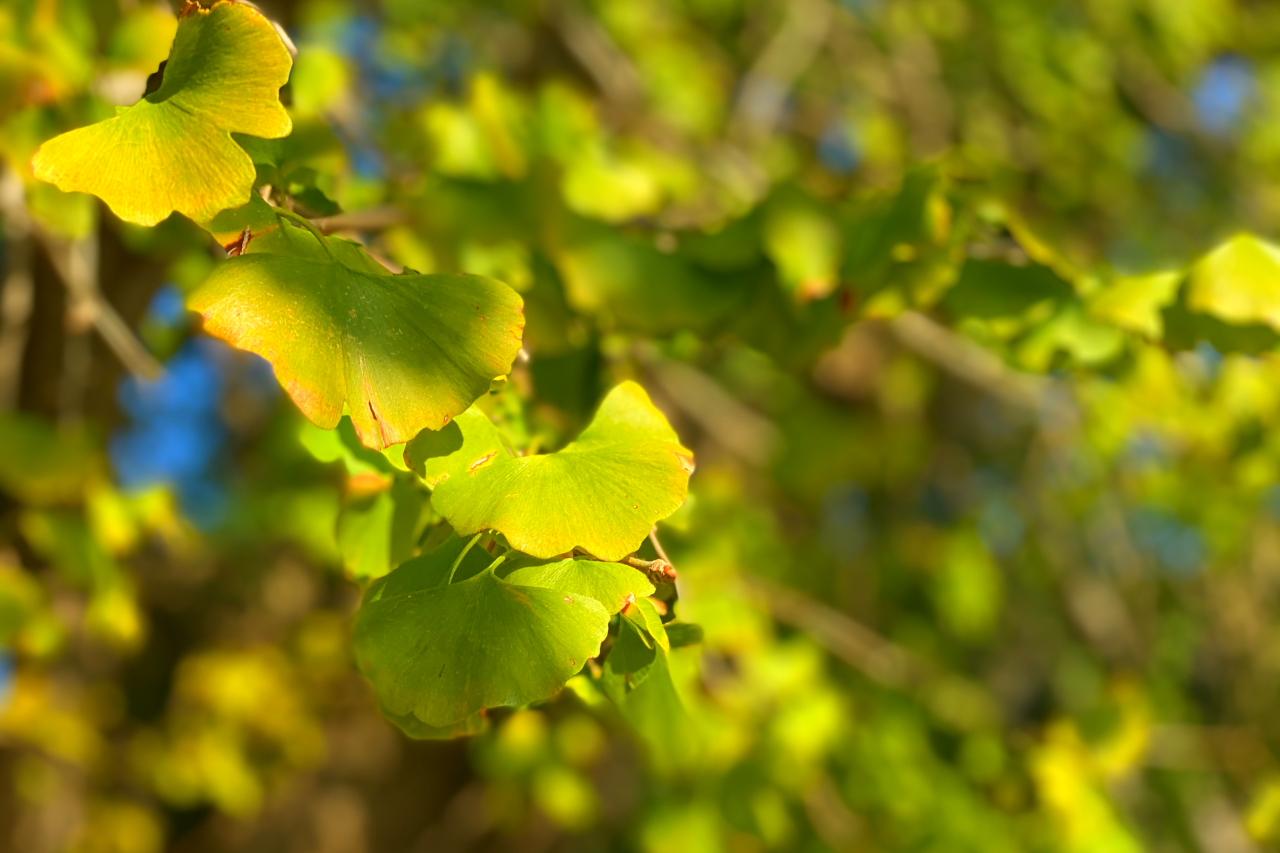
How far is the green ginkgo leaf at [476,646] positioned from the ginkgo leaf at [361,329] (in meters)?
0.06

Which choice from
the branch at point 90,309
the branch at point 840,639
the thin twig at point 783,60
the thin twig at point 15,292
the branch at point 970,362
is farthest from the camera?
the thin twig at point 783,60

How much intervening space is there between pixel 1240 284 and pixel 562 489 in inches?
14.3

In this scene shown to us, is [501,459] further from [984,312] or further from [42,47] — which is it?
[42,47]

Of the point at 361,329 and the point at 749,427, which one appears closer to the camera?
the point at 361,329

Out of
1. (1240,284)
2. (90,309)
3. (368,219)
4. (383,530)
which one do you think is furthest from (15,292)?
(1240,284)

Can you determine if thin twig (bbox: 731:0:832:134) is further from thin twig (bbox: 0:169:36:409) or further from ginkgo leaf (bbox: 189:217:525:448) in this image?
ginkgo leaf (bbox: 189:217:525:448)

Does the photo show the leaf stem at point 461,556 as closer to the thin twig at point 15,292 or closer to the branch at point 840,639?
the thin twig at point 15,292

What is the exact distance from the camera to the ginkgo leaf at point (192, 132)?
0.34 meters

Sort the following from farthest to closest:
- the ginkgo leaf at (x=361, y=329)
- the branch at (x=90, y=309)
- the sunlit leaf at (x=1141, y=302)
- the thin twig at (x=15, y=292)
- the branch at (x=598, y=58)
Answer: the branch at (x=598, y=58) → the thin twig at (x=15, y=292) → the branch at (x=90, y=309) → the sunlit leaf at (x=1141, y=302) → the ginkgo leaf at (x=361, y=329)

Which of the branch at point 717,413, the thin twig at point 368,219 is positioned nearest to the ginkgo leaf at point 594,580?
the thin twig at point 368,219

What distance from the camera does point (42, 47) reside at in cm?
65

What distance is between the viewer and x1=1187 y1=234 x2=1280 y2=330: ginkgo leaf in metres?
0.53

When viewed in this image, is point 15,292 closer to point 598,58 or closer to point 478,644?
point 478,644

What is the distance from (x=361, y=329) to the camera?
349 millimetres
